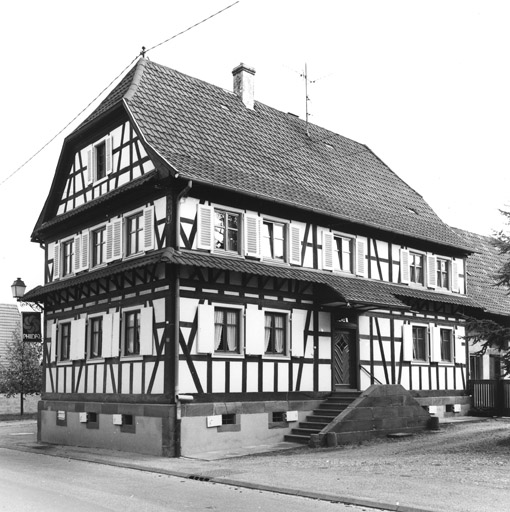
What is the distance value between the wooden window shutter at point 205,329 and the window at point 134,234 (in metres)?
2.76

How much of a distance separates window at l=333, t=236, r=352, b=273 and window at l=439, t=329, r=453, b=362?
6.03 meters

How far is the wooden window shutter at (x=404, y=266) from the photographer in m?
28.3

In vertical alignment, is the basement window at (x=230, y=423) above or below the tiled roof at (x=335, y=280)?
below

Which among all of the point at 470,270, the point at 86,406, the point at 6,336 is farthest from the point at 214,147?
the point at 6,336

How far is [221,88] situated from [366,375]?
1173 centimetres

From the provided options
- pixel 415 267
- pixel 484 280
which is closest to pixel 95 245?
pixel 415 267

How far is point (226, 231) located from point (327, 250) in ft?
14.6

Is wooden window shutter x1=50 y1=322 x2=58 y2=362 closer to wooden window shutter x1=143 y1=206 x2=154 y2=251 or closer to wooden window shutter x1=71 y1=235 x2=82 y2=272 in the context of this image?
wooden window shutter x1=71 y1=235 x2=82 y2=272

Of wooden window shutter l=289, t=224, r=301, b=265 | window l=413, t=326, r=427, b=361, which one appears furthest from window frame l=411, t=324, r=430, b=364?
wooden window shutter l=289, t=224, r=301, b=265

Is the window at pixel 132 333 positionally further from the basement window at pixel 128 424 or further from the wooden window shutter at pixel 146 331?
the basement window at pixel 128 424

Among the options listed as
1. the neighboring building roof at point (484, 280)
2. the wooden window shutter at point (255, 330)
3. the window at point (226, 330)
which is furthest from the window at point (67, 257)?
the neighboring building roof at point (484, 280)

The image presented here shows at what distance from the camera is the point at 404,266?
93.6 ft

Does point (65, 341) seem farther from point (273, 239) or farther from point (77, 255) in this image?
point (273, 239)

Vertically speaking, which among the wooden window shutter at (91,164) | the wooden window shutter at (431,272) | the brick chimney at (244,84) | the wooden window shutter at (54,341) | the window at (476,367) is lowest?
the window at (476,367)
